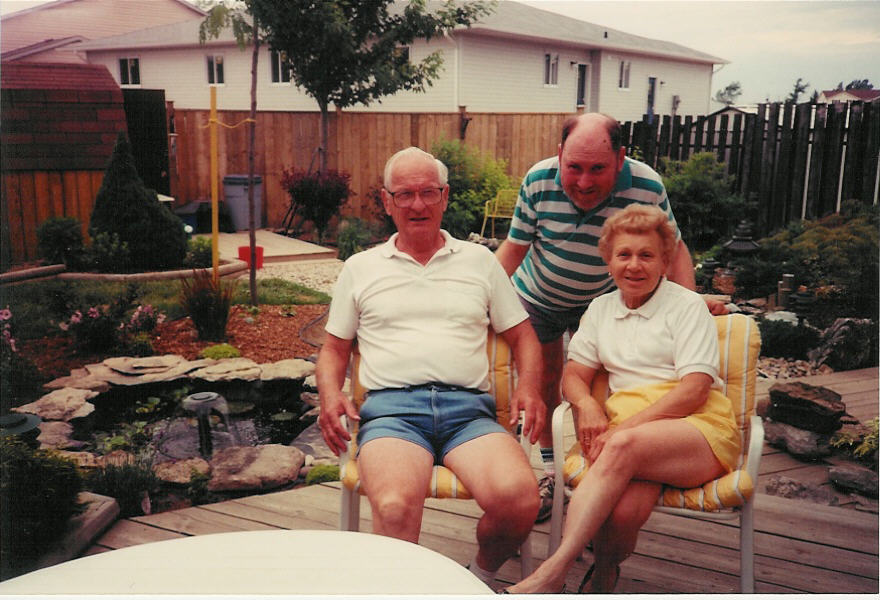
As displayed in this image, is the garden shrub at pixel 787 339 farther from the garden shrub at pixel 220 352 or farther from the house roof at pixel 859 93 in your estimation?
the garden shrub at pixel 220 352

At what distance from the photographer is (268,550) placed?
1531 millimetres

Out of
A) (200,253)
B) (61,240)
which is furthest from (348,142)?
(61,240)

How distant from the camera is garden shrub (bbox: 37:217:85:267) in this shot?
2.71 m

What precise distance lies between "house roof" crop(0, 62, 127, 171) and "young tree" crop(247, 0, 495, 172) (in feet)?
2.29

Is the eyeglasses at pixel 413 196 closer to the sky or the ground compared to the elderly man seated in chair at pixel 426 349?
closer to the sky

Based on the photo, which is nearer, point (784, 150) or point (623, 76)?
point (623, 76)

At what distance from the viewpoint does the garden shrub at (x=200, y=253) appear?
10.7 feet

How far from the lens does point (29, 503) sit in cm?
215

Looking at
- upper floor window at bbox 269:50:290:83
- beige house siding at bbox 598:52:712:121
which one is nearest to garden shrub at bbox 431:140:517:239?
beige house siding at bbox 598:52:712:121

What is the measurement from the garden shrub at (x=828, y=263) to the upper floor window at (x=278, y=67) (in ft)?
9.28

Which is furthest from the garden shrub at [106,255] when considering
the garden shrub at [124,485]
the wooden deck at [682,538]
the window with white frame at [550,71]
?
the window with white frame at [550,71]

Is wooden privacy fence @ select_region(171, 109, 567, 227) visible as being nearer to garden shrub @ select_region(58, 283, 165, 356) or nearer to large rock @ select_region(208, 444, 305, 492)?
garden shrub @ select_region(58, 283, 165, 356)

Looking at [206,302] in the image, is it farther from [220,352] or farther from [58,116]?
[58,116]

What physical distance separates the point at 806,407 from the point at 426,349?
6.03ft
